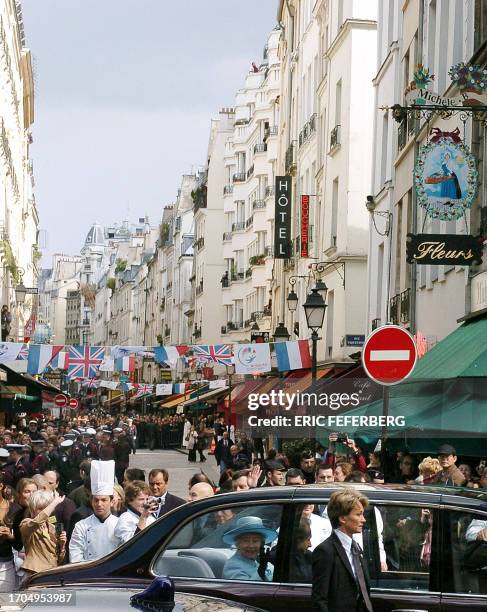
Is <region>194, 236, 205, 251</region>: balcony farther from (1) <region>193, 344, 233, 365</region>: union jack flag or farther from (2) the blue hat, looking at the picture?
(2) the blue hat

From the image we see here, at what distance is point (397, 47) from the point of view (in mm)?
27594

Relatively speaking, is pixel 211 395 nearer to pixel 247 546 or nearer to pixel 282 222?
pixel 282 222

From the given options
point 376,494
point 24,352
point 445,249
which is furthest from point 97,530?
point 24,352

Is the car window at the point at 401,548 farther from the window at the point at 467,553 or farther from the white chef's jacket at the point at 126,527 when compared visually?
the white chef's jacket at the point at 126,527

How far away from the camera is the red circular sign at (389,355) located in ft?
39.0

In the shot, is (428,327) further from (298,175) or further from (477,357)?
(298,175)

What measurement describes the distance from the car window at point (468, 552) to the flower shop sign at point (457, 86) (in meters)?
8.93

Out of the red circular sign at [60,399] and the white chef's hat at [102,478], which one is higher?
the white chef's hat at [102,478]

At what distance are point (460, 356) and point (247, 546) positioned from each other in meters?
9.73

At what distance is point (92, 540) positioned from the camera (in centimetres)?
934

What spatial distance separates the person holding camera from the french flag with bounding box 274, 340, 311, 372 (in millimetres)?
20905

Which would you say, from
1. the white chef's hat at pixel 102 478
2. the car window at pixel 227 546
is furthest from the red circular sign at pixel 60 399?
the car window at pixel 227 546

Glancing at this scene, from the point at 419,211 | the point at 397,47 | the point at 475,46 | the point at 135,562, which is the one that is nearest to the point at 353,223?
the point at 397,47

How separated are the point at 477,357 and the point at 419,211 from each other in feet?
28.2
